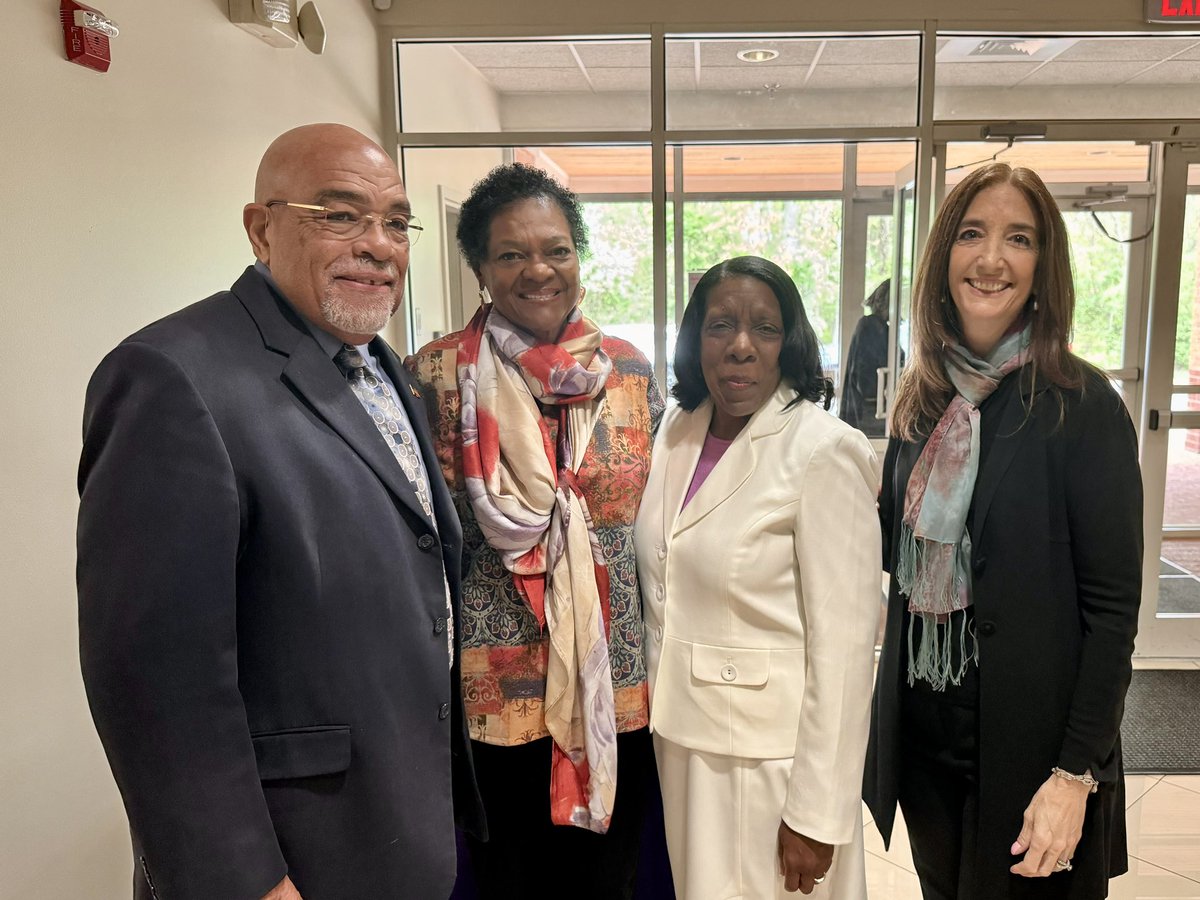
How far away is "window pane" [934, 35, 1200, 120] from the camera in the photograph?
11.8 ft

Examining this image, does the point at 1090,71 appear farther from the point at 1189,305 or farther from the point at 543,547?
the point at 543,547

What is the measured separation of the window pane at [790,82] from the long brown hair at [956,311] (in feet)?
8.44

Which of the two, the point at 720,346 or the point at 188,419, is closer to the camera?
the point at 188,419

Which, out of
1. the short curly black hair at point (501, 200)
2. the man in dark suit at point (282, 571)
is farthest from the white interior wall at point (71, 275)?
the short curly black hair at point (501, 200)

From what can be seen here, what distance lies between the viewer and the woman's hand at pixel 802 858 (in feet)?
4.44

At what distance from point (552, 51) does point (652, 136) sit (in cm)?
59

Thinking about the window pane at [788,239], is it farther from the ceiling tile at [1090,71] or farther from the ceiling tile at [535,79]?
the ceiling tile at [1090,71]

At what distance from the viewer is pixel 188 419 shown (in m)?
0.90

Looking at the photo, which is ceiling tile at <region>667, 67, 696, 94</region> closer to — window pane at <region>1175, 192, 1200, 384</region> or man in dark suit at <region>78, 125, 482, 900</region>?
window pane at <region>1175, 192, 1200, 384</region>

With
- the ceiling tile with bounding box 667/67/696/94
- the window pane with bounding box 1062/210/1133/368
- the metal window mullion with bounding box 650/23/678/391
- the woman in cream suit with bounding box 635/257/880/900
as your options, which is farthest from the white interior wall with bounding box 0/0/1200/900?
the window pane with bounding box 1062/210/1133/368

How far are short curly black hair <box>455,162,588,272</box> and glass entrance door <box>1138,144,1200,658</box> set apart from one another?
11.2 feet

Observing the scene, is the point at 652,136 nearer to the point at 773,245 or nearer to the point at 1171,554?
the point at 773,245

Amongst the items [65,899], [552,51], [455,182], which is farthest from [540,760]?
[552,51]

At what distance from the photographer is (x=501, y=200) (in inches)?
60.1
